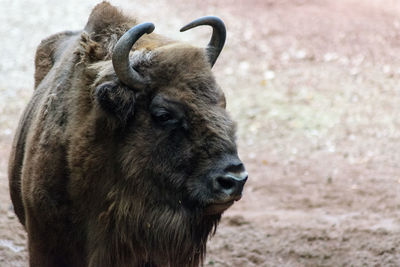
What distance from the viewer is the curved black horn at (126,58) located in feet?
13.0

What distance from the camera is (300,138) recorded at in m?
10.7

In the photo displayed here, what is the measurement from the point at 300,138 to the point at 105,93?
23.4 feet

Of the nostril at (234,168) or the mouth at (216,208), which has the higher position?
the nostril at (234,168)

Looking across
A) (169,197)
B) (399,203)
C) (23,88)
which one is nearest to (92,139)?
(169,197)

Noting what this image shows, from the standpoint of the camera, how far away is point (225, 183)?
12.6ft

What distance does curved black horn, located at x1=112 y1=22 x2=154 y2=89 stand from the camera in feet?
13.0

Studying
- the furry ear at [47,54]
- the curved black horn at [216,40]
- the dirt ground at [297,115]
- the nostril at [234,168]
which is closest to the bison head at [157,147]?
the nostril at [234,168]

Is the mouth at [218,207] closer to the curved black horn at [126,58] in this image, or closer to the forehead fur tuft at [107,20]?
the curved black horn at [126,58]

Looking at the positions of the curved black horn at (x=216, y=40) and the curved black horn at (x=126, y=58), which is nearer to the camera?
the curved black horn at (x=126, y=58)

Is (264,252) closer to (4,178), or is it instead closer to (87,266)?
(87,266)

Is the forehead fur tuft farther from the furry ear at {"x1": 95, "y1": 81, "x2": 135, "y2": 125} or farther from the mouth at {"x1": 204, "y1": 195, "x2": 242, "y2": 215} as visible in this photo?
the mouth at {"x1": 204, "y1": 195, "x2": 242, "y2": 215}

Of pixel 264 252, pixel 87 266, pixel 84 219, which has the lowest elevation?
pixel 264 252

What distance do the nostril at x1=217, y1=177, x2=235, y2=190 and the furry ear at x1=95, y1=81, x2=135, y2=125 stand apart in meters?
0.80

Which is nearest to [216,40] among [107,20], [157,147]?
[107,20]
